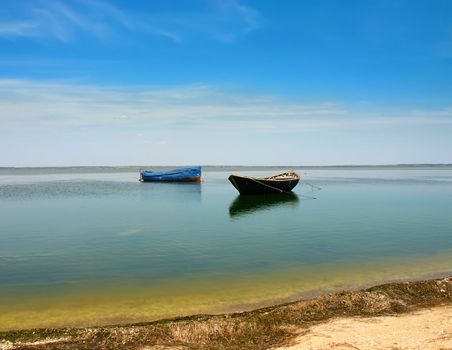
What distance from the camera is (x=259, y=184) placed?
48.0m

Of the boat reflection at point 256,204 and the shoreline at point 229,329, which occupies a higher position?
the shoreline at point 229,329

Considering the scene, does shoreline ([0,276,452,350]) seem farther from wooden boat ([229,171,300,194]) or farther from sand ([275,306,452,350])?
wooden boat ([229,171,300,194])

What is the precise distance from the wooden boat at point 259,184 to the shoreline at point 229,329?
3553 cm

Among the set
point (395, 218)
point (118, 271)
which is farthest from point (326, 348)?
point (395, 218)

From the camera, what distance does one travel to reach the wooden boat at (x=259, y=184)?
1852 inches

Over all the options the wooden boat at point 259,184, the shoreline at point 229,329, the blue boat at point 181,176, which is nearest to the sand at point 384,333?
the shoreline at point 229,329

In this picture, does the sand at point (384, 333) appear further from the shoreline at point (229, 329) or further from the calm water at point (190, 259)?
the calm water at point (190, 259)

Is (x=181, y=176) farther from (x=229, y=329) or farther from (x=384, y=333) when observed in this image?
(x=384, y=333)

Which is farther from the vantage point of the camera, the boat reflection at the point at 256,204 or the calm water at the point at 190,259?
the boat reflection at the point at 256,204

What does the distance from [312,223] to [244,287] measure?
15491mm

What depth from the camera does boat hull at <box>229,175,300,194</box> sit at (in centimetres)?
4700

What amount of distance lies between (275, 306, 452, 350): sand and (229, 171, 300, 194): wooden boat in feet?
120

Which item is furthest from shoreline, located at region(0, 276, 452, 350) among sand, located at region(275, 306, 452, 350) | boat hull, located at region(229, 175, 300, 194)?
boat hull, located at region(229, 175, 300, 194)

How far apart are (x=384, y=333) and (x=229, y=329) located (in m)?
3.29
